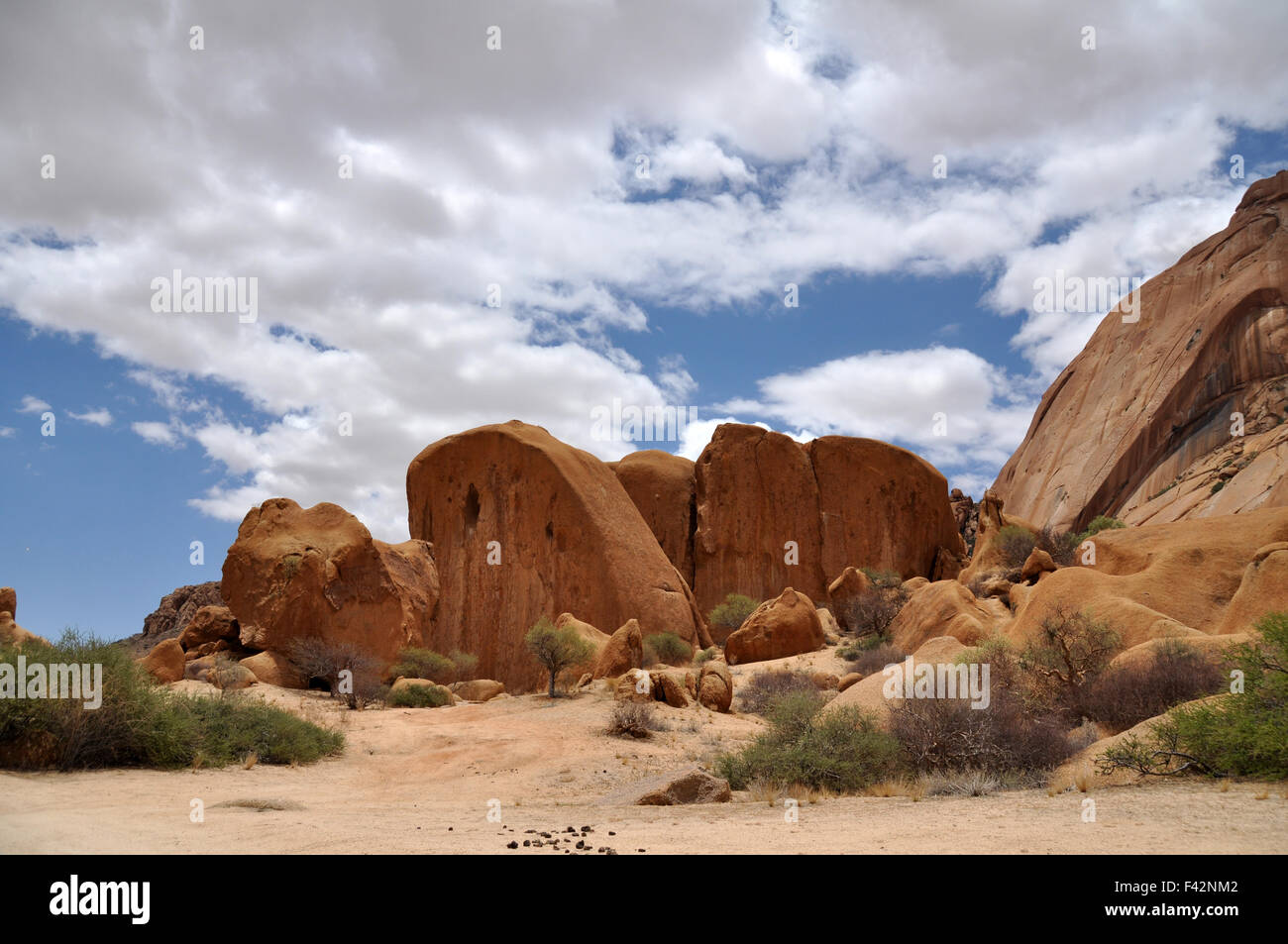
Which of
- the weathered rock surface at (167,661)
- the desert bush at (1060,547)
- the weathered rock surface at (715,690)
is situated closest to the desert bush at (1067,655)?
the weathered rock surface at (715,690)

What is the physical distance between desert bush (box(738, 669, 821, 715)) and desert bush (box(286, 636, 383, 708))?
8.90 m

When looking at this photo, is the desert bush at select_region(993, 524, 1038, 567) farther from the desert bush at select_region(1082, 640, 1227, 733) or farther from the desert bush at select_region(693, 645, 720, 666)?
the desert bush at select_region(1082, 640, 1227, 733)

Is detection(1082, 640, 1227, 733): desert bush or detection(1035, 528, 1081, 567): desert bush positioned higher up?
detection(1035, 528, 1081, 567): desert bush

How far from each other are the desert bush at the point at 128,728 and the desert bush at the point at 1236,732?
11.4 m

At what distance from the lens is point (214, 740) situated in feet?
41.0

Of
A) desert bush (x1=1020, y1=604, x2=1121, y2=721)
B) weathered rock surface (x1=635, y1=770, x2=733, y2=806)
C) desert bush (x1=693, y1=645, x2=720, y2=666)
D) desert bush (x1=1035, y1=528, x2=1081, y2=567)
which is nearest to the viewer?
weathered rock surface (x1=635, y1=770, x2=733, y2=806)

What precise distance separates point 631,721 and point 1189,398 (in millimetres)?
36562

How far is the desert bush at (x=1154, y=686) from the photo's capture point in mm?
10516

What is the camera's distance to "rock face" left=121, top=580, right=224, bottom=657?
1848 inches

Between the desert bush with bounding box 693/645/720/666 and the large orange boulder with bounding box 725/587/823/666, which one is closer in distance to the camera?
the large orange boulder with bounding box 725/587/823/666

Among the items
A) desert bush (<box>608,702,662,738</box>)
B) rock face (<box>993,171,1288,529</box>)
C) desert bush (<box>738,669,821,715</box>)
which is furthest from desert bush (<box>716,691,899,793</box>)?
rock face (<box>993,171,1288,529</box>)

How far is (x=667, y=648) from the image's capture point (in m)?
27.3

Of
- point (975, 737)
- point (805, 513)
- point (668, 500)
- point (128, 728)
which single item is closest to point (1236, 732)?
point (975, 737)

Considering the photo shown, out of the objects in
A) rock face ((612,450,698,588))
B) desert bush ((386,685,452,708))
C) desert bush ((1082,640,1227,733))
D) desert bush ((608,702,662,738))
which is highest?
rock face ((612,450,698,588))
